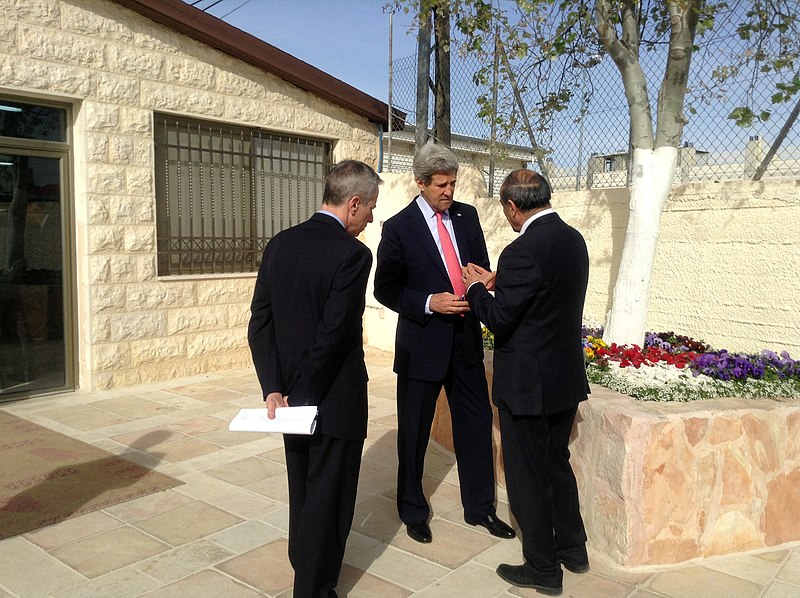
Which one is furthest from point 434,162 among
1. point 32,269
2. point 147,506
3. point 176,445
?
point 32,269

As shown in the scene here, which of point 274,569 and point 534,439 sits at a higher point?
point 534,439

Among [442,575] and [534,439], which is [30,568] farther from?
[534,439]

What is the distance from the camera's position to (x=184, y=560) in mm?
3268

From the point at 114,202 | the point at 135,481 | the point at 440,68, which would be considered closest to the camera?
the point at 135,481

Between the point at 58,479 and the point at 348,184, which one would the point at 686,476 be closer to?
the point at 348,184

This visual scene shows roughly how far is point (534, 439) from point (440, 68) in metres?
5.88

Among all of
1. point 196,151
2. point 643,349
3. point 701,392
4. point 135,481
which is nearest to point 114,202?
point 196,151

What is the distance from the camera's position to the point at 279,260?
2682mm

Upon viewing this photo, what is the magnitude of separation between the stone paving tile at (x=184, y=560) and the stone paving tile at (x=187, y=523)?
0.10 m

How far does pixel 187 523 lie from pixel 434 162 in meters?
2.29

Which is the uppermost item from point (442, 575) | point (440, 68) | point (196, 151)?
point (440, 68)

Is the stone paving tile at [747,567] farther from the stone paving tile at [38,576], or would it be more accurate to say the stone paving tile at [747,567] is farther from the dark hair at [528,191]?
the stone paving tile at [38,576]

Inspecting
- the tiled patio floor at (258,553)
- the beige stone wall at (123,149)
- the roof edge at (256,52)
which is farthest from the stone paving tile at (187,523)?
the roof edge at (256,52)

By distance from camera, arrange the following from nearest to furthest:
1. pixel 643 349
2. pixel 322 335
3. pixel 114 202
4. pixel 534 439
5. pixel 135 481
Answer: pixel 322 335 → pixel 534 439 → pixel 135 481 → pixel 643 349 → pixel 114 202
